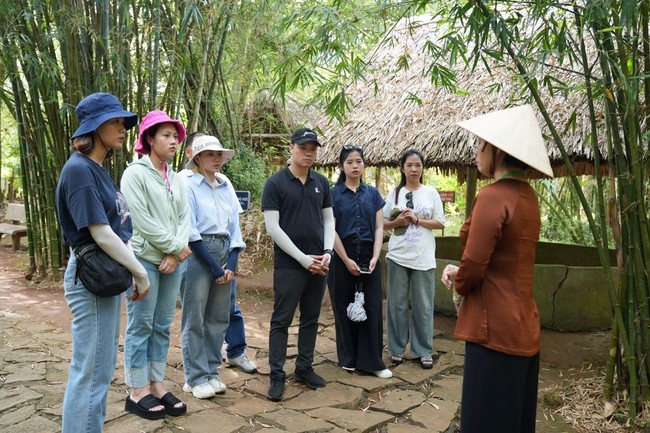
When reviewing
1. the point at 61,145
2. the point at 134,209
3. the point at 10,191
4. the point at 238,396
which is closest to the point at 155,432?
the point at 238,396

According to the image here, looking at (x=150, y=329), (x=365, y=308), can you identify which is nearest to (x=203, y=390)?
(x=150, y=329)

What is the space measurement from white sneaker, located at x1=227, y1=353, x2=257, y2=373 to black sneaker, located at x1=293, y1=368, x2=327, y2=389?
0.38 meters

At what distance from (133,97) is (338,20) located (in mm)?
3101

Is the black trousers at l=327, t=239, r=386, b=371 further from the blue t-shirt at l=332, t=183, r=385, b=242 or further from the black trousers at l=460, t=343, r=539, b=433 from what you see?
the black trousers at l=460, t=343, r=539, b=433

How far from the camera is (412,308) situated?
401 cm

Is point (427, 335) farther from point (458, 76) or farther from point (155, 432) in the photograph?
point (458, 76)

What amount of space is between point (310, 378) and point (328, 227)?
939mm

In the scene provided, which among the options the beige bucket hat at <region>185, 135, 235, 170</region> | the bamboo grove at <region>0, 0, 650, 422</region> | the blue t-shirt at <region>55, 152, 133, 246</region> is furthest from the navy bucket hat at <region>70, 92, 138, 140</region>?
the bamboo grove at <region>0, 0, 650, 422</region>

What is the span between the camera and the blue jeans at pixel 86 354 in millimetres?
2209

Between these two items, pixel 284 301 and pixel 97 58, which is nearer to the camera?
pixel 284 301

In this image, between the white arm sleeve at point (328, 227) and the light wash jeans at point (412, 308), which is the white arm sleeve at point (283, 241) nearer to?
the white arm sleeve at point (328, 227)

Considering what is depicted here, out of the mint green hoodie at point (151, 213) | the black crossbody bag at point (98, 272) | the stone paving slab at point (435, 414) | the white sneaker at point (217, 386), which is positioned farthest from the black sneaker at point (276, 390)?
the black crossbody bag at point (98, 272)

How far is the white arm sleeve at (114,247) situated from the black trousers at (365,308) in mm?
1659

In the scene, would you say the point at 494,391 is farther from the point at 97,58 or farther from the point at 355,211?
the point at 97,58
